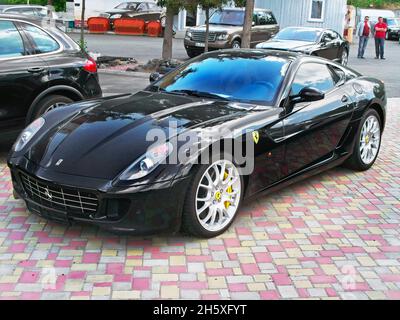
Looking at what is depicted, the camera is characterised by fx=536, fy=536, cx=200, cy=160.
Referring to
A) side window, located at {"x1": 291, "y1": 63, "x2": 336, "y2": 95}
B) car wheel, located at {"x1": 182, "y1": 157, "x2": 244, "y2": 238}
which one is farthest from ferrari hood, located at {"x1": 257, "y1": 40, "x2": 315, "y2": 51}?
car wheel, located at {"x1": 182, "y1": 157, "x2": 244, "y2": 238}

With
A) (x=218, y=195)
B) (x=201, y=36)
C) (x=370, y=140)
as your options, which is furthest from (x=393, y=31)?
(x=218, y=195)

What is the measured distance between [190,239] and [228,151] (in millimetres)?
749

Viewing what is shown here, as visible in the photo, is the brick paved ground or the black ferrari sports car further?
the black ferrari sports car

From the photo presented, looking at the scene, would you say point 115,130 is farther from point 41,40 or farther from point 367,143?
point 367,143

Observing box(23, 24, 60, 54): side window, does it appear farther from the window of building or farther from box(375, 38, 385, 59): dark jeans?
the window of building

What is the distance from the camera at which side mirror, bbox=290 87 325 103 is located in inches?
189

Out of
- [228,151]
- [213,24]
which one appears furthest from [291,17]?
[228,151]

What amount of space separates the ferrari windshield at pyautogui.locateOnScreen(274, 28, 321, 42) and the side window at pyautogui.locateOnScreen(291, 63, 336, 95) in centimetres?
1090

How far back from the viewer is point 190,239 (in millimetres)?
4188

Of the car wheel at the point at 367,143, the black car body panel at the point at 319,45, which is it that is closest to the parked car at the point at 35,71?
the car wheel at the point at 367,143

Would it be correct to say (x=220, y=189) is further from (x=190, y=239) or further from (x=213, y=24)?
(x=213, y=24)

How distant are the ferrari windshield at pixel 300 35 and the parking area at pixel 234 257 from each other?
38.4 feet

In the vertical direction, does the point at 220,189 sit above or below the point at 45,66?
below

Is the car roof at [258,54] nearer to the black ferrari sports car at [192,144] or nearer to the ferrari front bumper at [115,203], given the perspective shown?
the black ferrari sports car at [192,144]
